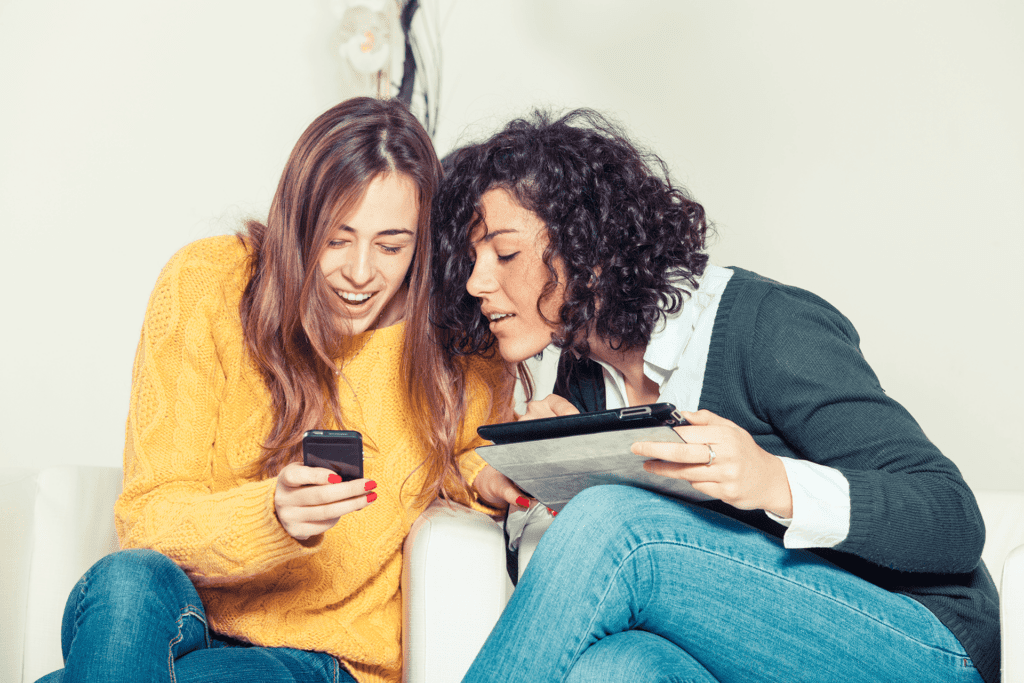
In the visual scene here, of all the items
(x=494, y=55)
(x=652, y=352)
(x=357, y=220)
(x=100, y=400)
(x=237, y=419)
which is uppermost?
(x=494, y=55)

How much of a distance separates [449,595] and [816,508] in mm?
539

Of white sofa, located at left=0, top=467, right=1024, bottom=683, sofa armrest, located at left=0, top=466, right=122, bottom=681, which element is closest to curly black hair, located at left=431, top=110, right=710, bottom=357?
white sofa, located at left=0, top=467, right=1024, bottom=683

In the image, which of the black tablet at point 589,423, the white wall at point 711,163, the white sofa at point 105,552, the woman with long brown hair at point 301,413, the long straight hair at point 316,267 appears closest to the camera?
the black tablet at point 589,423

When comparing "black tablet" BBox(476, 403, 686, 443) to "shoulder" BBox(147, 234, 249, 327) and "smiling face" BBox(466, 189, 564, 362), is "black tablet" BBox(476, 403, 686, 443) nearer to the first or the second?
"smiling face" BBox(466, 189, 564, 362)

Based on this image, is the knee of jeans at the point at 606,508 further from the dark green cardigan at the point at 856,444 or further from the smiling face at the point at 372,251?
the smiling face at the point at 372,251

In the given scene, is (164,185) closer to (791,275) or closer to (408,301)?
(408,301)

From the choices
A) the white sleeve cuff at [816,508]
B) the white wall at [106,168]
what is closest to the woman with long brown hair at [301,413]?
the white sleeve cuff at [816,508]

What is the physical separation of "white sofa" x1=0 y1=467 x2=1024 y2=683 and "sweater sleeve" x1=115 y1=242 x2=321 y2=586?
210 mm

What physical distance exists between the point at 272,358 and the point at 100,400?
991mm

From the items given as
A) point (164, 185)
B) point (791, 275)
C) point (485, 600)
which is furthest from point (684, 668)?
point (164, 185)

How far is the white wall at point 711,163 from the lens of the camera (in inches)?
71.8

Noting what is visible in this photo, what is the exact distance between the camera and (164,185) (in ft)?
6.68

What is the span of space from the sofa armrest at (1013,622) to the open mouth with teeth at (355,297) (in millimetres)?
934

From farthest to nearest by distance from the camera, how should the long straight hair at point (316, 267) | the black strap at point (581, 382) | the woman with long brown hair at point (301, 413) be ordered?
1. the black strap at point (581, 382)
2. the long straight hair at point (316, 267)
3. the woman with long brown hair at point (301, 413)
